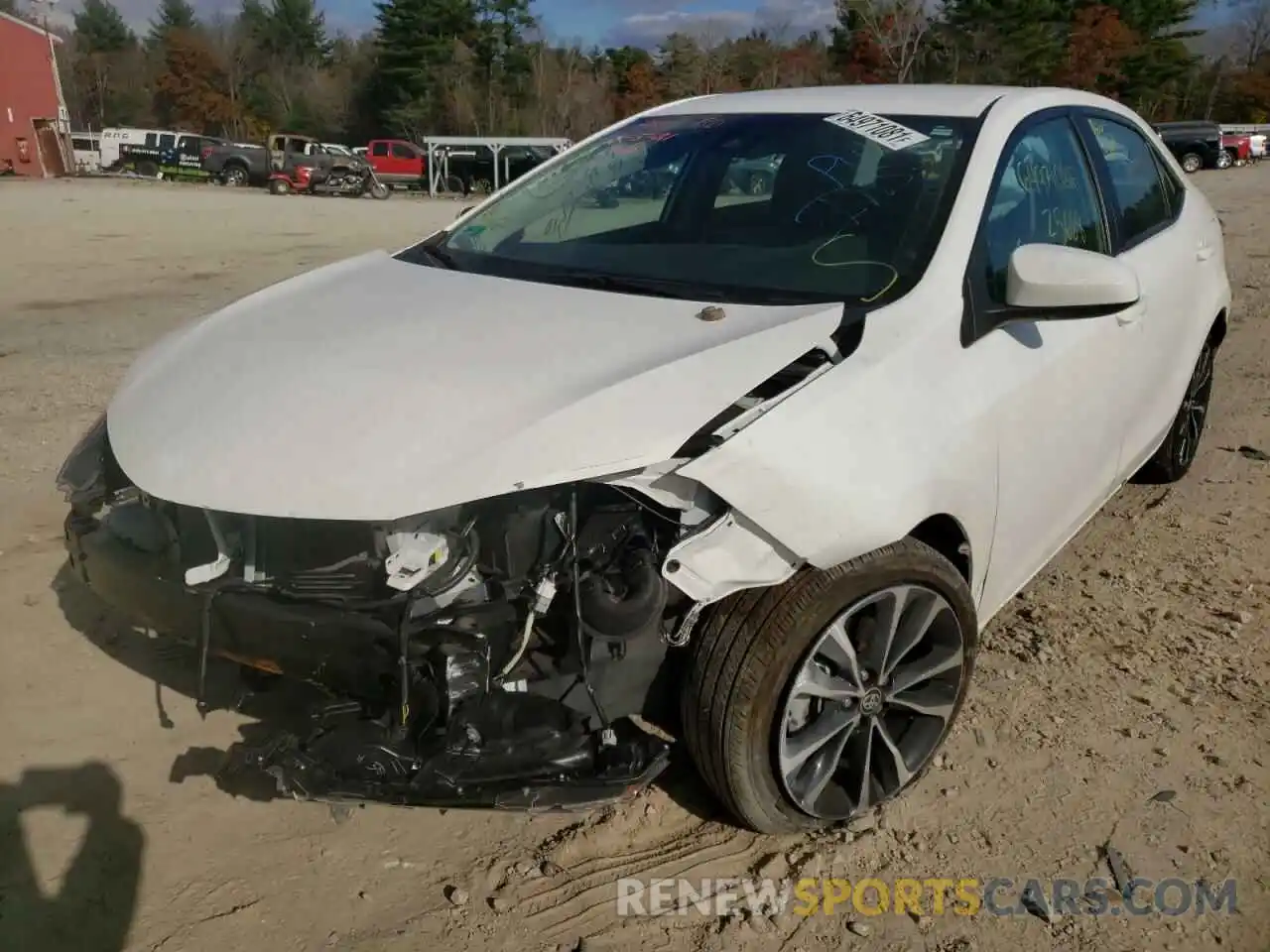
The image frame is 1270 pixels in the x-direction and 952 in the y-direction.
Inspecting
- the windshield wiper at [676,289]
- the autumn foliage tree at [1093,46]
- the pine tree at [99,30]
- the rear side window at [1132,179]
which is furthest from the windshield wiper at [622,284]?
the pine tree at [99,30]

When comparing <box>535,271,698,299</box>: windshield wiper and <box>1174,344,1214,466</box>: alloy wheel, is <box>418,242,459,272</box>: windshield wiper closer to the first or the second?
<box>535,271,698,299</box>: windshield wiper

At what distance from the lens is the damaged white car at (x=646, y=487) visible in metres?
2.18

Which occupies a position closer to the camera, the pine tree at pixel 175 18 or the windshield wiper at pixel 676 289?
A: the windshield wiper at pixel 676 289

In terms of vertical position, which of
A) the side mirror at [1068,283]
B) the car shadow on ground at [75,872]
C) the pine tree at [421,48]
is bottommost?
the car shadow on ground at [75,872]

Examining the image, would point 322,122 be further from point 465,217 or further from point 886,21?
point 465,217

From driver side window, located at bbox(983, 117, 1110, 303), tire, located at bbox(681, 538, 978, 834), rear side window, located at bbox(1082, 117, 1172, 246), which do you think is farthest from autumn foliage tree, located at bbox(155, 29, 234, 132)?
tire, located at bbox(681, 538, 978, 834)

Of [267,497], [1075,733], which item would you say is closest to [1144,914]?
[1075,733]

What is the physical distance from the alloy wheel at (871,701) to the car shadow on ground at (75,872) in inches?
61.9

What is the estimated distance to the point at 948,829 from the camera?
263 centimetres

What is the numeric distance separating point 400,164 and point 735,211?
34.6m

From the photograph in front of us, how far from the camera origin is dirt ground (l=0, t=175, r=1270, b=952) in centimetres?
233

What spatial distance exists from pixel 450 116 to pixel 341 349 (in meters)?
56.7

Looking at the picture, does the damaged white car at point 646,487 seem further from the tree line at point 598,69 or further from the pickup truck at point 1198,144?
the tree line at point 598,69

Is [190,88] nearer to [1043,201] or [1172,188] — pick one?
[1172,188]
